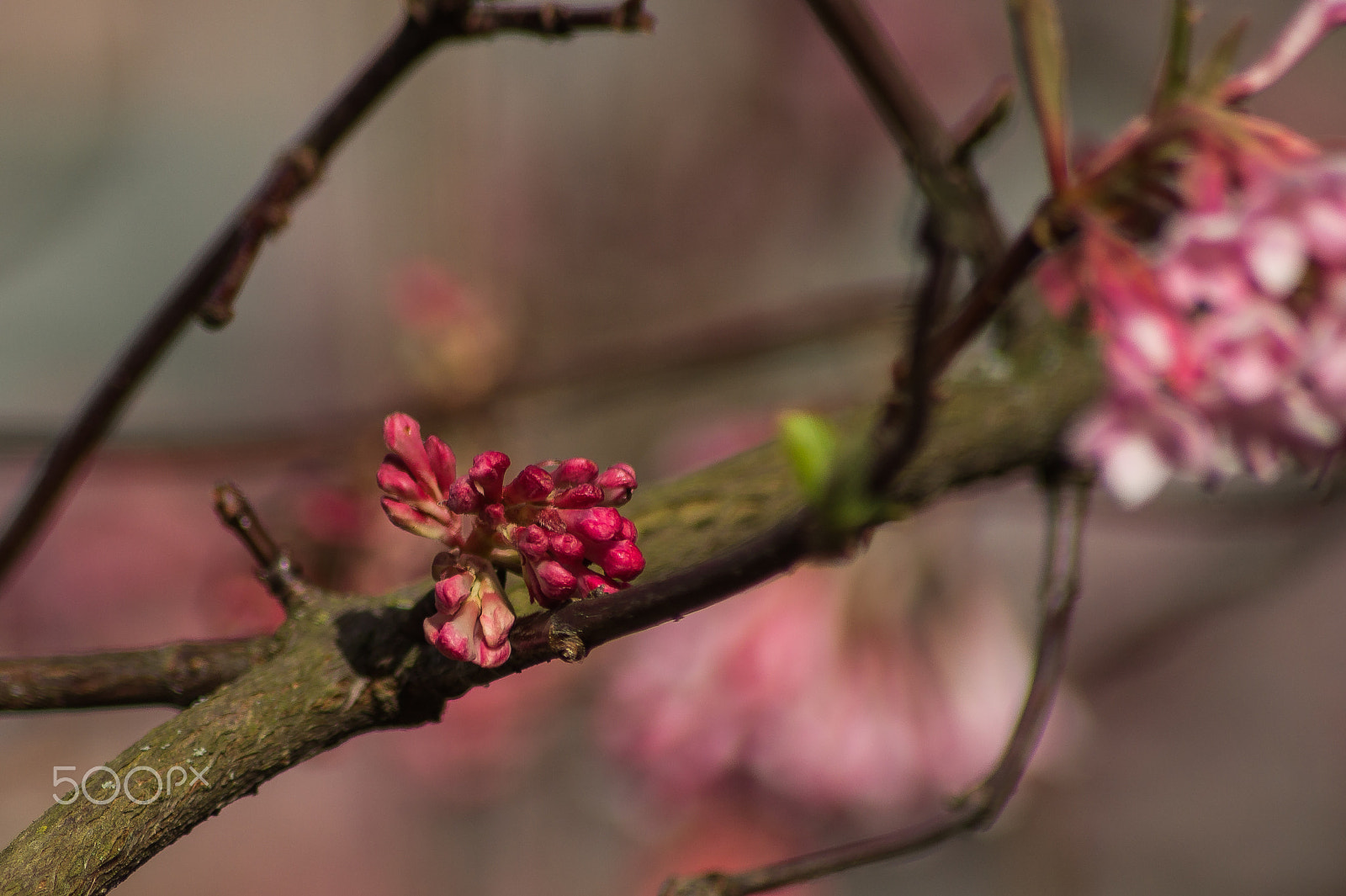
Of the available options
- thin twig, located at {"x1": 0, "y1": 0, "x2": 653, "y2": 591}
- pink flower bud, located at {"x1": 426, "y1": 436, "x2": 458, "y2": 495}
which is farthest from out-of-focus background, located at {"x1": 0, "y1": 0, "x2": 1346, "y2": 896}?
pink flower bud, located at {"x1": 426, "y1": 436, "x2": 458, "y2": 495}

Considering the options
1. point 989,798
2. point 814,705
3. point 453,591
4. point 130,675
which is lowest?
point 814,705

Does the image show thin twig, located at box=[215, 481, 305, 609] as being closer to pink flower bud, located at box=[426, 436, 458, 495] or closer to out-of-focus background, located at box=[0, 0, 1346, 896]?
pink flower bud, located at box=[426, 436, 458, 495]

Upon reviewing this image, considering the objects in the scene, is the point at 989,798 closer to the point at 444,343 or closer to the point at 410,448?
the point at 410,448

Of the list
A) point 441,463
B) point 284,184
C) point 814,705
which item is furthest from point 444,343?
point 441,463

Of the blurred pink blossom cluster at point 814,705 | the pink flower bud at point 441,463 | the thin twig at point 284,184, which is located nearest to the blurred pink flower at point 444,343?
the blurred pink blossom cluster at point 814,705

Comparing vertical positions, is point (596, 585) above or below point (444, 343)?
above

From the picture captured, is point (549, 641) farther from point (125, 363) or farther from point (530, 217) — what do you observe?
point (530, 217)

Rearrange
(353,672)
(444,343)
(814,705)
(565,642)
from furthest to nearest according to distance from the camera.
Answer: (444,343) → (814,705) → (353,672) → (565,642)
